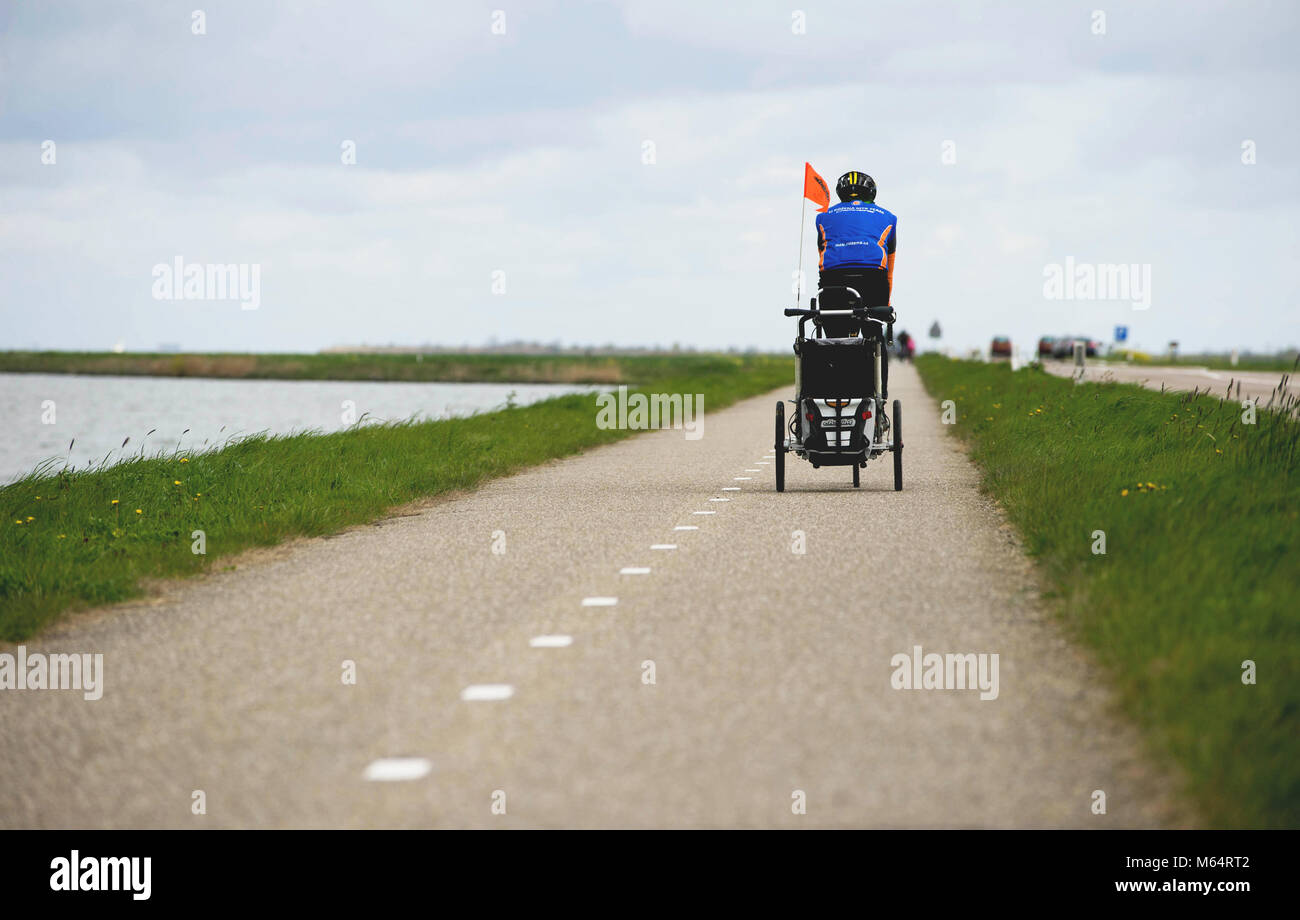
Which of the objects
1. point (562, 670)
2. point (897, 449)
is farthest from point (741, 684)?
point (897, 449)

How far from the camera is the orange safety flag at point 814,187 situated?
41.8 feet

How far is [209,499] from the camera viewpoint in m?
12.6

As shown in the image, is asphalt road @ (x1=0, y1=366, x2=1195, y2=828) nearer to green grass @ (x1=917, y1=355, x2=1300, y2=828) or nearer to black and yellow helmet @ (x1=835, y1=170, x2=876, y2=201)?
green grass @ (x1=917, y1=355, x2=1300, y2=828)

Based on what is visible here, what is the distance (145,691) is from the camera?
582cm

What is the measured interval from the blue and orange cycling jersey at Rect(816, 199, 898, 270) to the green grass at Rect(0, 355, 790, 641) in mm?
4933

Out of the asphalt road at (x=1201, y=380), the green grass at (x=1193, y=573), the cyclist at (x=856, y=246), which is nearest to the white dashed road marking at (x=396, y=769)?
the green grass at (x=1193, y=573)

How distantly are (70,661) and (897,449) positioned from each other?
895 centimetres

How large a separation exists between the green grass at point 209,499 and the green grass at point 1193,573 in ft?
18.8

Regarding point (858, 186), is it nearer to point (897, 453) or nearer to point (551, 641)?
point (897, 453)

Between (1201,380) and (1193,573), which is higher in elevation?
(1201,380)

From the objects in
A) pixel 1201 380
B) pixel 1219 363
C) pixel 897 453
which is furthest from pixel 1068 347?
pixel 897 453

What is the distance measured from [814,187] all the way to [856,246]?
0.75 meters

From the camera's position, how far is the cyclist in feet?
41.2
